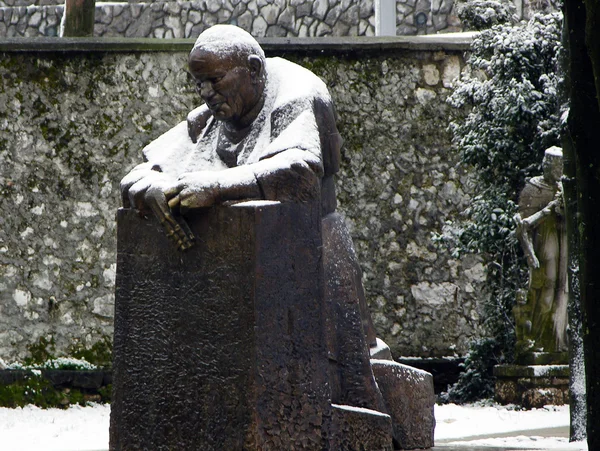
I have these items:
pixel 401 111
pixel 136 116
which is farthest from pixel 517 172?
pixel 136 116

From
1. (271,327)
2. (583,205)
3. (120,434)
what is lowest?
(120,434)

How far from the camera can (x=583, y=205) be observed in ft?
17.4

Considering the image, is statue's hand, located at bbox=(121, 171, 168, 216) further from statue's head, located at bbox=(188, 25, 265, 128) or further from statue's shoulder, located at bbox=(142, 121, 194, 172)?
statue's head, located at bbox=(188, 25, 265, 128)

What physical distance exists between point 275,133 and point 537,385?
5841mm

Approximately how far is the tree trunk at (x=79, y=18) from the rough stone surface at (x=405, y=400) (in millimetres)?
9445

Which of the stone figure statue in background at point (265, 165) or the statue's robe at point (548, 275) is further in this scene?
the statue's robe at point (548, 275)

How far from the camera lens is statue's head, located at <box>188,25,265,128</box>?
477 cm

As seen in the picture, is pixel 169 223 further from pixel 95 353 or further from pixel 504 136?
pixel 95 353

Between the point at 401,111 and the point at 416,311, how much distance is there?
1.82 m

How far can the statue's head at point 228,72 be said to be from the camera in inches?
188

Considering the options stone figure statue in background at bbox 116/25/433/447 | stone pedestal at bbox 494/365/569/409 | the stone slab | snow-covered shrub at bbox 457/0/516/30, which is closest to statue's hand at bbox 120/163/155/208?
stone figure statue in background at bbox 116/25/433/447

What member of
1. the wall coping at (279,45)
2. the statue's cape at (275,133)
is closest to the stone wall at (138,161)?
the wall coping at (279,45)

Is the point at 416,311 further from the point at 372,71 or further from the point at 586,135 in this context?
the point at 586,135

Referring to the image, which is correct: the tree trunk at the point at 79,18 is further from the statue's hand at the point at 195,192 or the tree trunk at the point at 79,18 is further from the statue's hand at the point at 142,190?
the statue's hand at the point at 195,192
